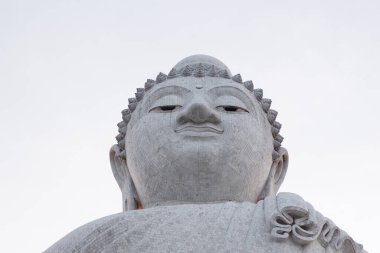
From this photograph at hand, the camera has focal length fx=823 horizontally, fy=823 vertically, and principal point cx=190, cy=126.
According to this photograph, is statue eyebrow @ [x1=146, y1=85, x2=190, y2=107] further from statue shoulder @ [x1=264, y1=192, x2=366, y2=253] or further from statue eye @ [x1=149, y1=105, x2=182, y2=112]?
statue shoulder @ [x1=264, y1=192, x2=366, y2=253]

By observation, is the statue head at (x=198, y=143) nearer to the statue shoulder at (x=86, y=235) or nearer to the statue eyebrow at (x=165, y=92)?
the statue eyebrow at (x=165, y=92)

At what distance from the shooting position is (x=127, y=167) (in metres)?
7.95

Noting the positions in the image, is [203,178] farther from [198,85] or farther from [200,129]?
[198,85]

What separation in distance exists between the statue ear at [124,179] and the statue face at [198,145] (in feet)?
0.43

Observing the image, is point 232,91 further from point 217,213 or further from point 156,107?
point 217,213

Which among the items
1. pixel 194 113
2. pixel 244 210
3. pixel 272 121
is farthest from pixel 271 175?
pixel 244 210

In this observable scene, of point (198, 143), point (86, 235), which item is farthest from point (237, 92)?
point (86, 235)

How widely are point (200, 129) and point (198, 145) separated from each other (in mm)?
194

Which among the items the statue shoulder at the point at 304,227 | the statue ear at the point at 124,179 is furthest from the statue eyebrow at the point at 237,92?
the statue shoulder at the point at 304,227

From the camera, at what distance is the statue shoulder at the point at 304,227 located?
6.05 m

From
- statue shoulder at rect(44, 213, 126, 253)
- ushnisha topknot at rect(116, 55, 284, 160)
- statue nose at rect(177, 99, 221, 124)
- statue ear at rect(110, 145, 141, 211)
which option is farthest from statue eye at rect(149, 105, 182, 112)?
statue shoulder at rect(44, 213, 126, 253)

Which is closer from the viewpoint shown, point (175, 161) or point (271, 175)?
point (175, 161)

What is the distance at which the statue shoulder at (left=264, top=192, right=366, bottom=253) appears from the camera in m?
6.05

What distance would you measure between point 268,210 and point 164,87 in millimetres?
2059
